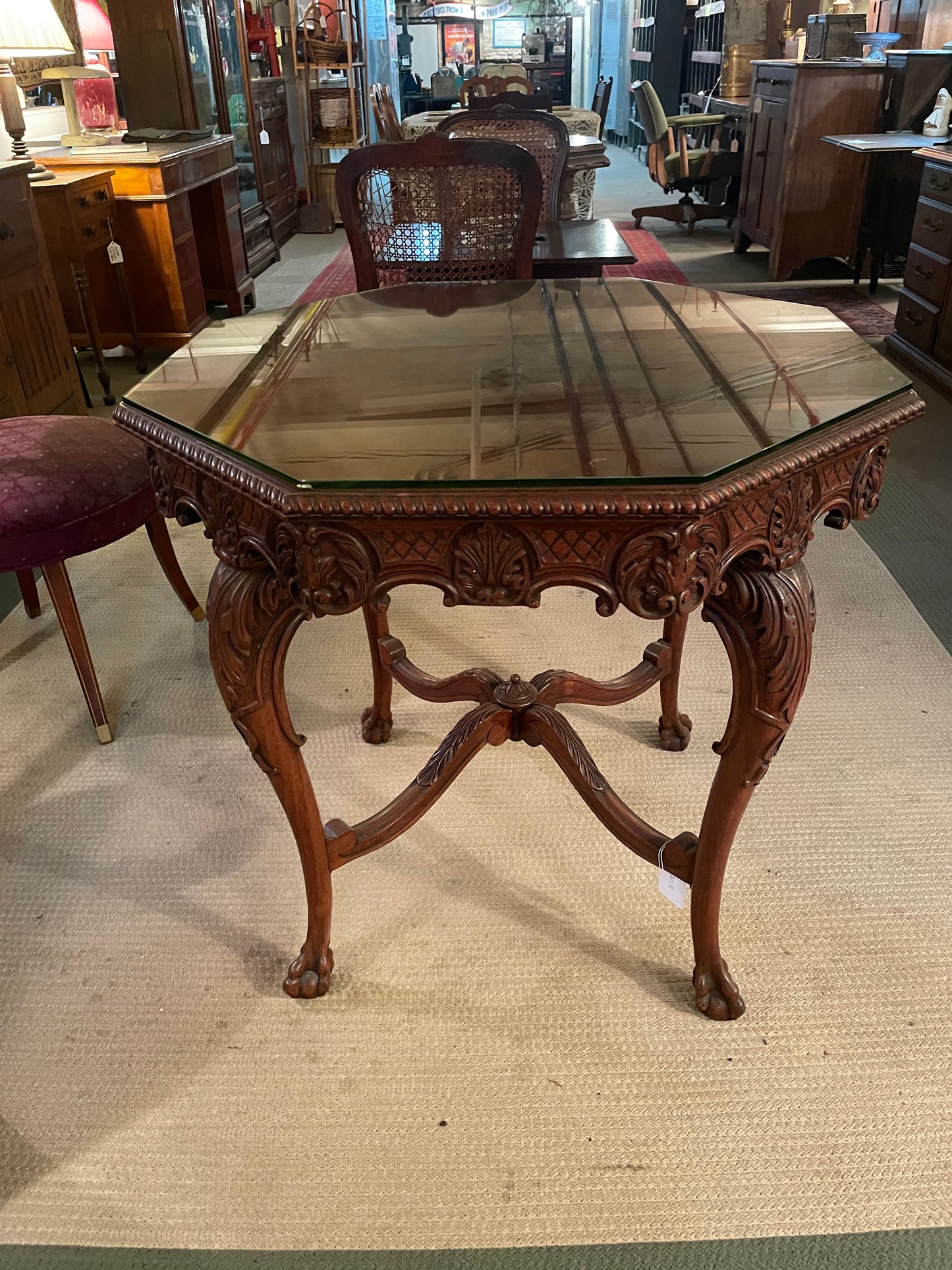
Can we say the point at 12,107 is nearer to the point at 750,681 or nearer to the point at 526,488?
the point at 526,488

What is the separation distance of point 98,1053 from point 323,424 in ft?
3.01

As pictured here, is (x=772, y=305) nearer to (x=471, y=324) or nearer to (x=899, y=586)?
(x=471, y=324)

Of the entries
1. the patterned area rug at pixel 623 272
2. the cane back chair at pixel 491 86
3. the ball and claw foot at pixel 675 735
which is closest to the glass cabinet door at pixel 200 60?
the patterned area rug at pixel 623 272

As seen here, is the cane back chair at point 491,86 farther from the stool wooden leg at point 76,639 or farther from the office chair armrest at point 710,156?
the stool wooden leg at point 76,639

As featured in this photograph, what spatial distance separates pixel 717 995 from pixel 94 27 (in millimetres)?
4787

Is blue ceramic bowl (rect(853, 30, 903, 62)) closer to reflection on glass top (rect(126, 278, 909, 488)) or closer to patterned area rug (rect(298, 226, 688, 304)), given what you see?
patterned area rug (rect(298, 226, 688, 304))

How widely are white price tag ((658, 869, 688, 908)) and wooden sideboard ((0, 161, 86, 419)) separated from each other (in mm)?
2353

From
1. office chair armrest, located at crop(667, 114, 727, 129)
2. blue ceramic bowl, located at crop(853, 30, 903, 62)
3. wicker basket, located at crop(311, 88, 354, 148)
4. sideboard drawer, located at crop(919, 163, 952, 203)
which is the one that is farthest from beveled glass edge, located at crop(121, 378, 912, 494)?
wicker basket, located at crop(311, 88, 354, 148)

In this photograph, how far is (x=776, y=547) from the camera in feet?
3.16

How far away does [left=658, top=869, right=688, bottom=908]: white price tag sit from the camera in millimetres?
1294

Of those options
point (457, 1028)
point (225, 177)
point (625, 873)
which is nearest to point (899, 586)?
point (625, 873)

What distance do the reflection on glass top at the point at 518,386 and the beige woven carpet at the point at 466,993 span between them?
0.82m

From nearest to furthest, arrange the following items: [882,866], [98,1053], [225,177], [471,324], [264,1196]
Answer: [264,1196], [98,1053], [471,324], [882,866], [225,177]

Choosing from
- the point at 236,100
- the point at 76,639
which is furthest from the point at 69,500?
the point at 236,100
